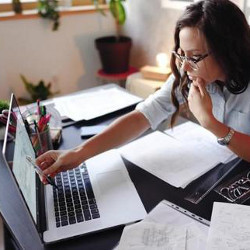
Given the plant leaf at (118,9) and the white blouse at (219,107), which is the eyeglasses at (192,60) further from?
the plant leaf at (118,9)

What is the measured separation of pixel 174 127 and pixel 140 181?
0.39 meters

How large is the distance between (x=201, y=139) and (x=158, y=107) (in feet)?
0.70

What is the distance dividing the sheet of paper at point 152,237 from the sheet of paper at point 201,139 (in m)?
0.37

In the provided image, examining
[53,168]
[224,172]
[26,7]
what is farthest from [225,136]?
[26,7]

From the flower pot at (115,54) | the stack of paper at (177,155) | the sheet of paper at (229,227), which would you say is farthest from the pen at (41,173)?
the flower pot at (115,54)

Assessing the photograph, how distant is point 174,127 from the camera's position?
1.20m

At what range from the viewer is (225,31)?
0.94 metres

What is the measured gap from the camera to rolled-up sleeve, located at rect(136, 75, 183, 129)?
1.17 m

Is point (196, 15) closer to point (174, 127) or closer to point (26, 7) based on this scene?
point (174, 127)

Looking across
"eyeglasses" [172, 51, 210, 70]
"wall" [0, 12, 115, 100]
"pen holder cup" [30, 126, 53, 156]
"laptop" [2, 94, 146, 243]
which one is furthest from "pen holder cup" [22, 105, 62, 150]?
"wall" [0, 12, 115, 100]

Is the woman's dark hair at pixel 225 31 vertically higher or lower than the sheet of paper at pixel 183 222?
higher

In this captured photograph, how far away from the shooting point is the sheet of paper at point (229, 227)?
0.60 m

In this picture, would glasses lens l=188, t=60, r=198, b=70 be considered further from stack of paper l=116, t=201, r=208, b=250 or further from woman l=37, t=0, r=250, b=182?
stack of paper l=116, t=201, r=208, b=250

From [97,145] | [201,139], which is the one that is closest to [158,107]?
[201,139]
